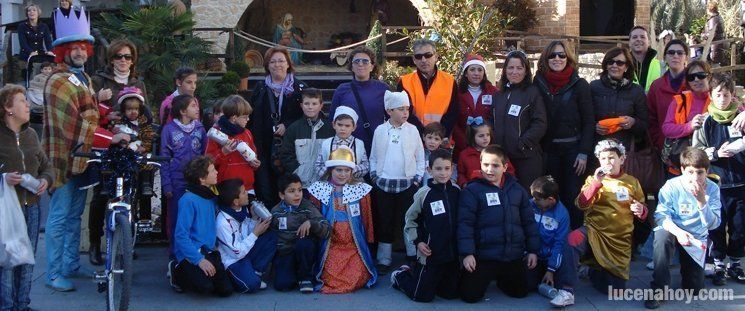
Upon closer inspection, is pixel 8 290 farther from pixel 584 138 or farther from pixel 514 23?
pixel 514 23

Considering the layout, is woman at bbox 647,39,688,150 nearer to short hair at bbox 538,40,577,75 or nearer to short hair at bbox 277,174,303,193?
short hair at bbox 538,40,577,75

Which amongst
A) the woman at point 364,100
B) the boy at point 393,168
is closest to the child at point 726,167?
the boy at point 393,168

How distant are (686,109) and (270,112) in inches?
124

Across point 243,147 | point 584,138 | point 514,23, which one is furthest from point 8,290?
point 514,23

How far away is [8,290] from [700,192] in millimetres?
4400

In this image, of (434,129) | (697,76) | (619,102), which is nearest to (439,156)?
(434,129)

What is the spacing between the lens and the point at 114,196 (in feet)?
17.5

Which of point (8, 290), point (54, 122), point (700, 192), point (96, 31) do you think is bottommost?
point (8, 290)

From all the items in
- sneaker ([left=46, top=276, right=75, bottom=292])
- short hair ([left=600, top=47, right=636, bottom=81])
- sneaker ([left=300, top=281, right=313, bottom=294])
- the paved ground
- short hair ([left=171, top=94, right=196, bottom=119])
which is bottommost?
the paved ground

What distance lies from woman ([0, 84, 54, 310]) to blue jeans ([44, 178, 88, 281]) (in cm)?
61

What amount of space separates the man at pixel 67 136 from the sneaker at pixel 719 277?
4.27 m

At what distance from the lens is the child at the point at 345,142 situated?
20.7ft

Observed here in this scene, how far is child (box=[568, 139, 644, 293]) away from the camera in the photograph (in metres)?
5.84

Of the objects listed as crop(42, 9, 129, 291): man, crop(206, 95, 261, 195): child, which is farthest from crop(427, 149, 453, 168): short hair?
crop(42, 9, 129, 291): man
